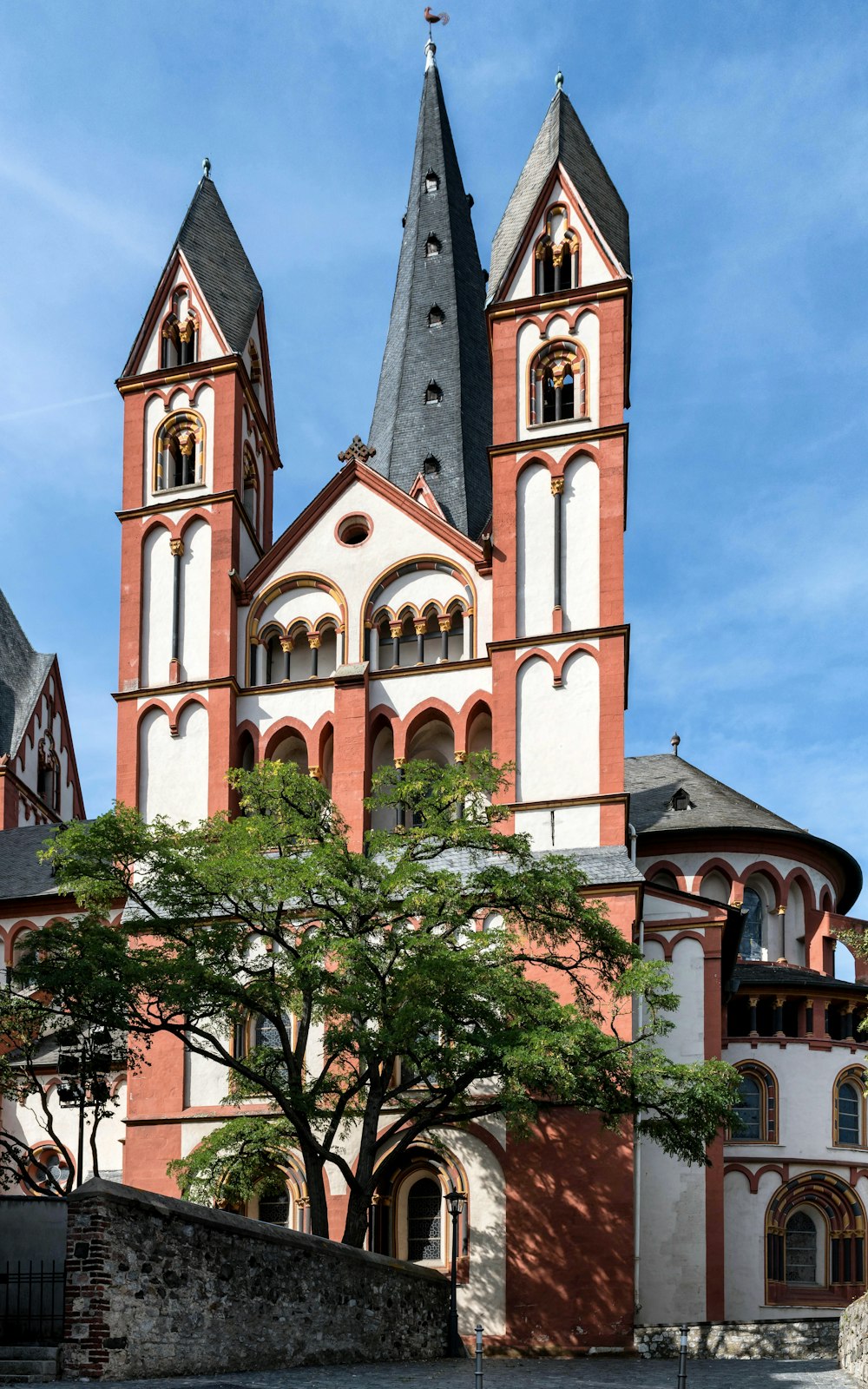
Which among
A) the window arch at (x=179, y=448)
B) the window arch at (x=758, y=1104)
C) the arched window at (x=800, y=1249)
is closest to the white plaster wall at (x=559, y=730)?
the window arch at (x=758, y=1104)

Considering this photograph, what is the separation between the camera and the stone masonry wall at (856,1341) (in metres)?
19.4

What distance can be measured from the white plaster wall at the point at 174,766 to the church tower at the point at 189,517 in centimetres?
3

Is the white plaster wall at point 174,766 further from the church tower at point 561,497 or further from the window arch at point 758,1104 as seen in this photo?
the window arch at point 758,1104

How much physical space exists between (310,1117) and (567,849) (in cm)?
837

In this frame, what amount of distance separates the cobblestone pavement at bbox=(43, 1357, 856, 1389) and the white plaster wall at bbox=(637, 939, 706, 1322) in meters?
4.27

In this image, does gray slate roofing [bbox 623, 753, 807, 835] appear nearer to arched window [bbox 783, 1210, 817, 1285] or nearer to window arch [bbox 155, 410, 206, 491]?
arched window [bbox 783, 1210, 817, 1285]

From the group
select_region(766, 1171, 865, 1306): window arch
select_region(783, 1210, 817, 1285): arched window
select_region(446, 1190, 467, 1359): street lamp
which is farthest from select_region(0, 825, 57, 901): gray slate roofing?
select_region(783, 1210, 817, 1285): arched window

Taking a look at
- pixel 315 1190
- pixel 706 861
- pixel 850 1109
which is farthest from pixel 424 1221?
pixel 706 861

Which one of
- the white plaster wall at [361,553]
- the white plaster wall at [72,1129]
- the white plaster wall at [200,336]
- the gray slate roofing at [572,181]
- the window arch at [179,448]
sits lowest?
the white plaster wall at [72,1129]

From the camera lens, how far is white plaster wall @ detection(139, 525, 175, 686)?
125 ft

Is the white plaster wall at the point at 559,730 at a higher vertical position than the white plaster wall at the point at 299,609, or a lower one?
lower

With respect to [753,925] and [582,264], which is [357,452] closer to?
[582,264]

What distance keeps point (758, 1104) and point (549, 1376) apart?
16.9 m

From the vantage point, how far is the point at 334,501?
39062mm
